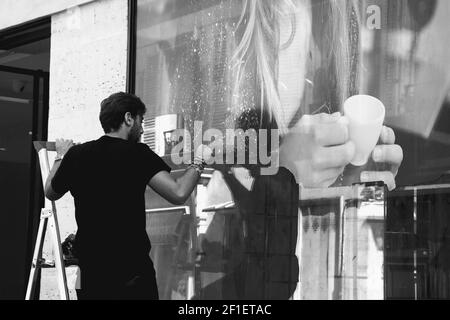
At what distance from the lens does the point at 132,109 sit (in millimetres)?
4516

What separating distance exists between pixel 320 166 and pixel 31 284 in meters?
1.88

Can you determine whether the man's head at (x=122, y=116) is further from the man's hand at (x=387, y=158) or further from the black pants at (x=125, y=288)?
the man's hand at (x=387, y=158)

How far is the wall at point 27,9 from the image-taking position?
23.9ft

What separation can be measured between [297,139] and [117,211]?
59.2 inches

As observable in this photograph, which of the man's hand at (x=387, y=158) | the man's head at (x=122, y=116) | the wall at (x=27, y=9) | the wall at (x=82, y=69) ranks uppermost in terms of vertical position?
the wall at (x=27, y=9)

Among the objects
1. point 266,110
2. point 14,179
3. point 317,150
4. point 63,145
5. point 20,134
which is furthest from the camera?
point 14,179

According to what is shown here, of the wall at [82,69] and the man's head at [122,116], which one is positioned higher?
the wall at [82,69]

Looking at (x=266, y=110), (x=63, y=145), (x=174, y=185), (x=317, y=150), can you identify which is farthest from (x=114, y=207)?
(x=266, y=110)

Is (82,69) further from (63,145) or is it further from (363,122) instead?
(363,122)

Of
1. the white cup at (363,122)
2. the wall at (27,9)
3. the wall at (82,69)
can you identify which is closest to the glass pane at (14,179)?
the wall at (27,9)

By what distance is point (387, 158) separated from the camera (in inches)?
195

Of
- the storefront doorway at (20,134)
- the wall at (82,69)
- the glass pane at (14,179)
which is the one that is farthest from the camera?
the glass pane at (14,179)

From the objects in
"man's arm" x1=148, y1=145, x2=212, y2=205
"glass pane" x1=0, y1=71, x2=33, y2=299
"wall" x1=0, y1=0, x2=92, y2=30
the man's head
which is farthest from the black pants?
"glass pane" x1=0, y1=71, x2=33, y2=299
